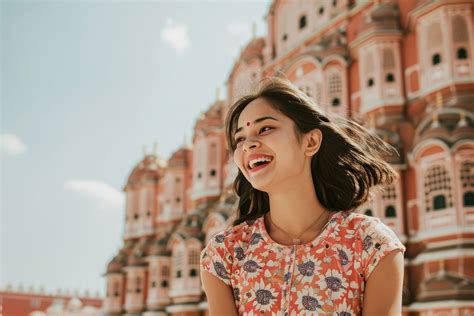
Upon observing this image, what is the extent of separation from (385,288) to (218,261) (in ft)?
2.07

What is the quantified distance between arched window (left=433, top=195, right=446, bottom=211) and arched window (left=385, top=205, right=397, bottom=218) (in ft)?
4.08

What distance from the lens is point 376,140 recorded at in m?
2.41

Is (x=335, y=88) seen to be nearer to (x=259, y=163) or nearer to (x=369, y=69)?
(x=369, y=69)

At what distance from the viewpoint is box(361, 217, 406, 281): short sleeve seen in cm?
191

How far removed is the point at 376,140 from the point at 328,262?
686 mm

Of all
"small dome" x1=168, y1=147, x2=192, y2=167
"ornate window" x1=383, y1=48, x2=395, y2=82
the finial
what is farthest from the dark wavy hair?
"small dome" x1=168, y1=147, x2=192, y2=167

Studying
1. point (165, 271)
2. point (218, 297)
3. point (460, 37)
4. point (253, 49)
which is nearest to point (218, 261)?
point (218, 297)

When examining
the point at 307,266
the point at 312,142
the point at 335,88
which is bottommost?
the point at 307,266

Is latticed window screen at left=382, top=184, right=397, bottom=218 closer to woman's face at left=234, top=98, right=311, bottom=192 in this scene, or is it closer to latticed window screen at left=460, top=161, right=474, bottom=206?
latticed window screen at left=460, top=161, right=474, bottom=206

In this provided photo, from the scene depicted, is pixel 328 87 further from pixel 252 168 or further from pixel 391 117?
pixel 252 168

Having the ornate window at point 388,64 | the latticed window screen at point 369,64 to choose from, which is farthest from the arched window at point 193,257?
the ornate window at point 388,64

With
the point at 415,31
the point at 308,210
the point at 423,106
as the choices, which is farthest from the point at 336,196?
the point at 415,31

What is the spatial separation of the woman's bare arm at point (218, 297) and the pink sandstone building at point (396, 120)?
28.8 feet

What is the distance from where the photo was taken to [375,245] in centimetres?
194
